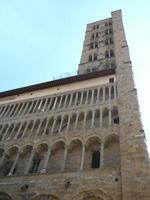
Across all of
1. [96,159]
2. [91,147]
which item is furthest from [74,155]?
[96,159]

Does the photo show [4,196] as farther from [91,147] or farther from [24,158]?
[91,147]

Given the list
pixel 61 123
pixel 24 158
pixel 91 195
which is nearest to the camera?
pixel 91 195

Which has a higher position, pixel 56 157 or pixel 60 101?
pixel 60 101

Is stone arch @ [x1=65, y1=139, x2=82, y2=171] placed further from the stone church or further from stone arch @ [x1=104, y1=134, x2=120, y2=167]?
stone arch @ [x1=104, y1=134, x2=120, y2=167]

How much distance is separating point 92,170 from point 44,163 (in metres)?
3.24

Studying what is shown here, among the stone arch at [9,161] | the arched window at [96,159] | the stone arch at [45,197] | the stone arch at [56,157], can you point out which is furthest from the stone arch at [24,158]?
the arched window at [96,159]

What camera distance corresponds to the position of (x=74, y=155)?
629 inches

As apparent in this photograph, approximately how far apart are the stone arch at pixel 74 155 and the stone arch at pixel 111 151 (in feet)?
5.21

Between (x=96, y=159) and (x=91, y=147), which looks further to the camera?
(x=91, y=147)

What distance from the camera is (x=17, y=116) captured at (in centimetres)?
2105

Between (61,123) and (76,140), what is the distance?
7.60 ft

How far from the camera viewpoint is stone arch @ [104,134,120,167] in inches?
584

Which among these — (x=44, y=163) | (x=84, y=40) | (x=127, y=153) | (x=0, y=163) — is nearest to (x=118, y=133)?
(x=127, y=153)

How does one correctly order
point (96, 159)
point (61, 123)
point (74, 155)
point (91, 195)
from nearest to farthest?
point (91, 195) → point (96, 159) → point (74, 155) → point (61, 123)
